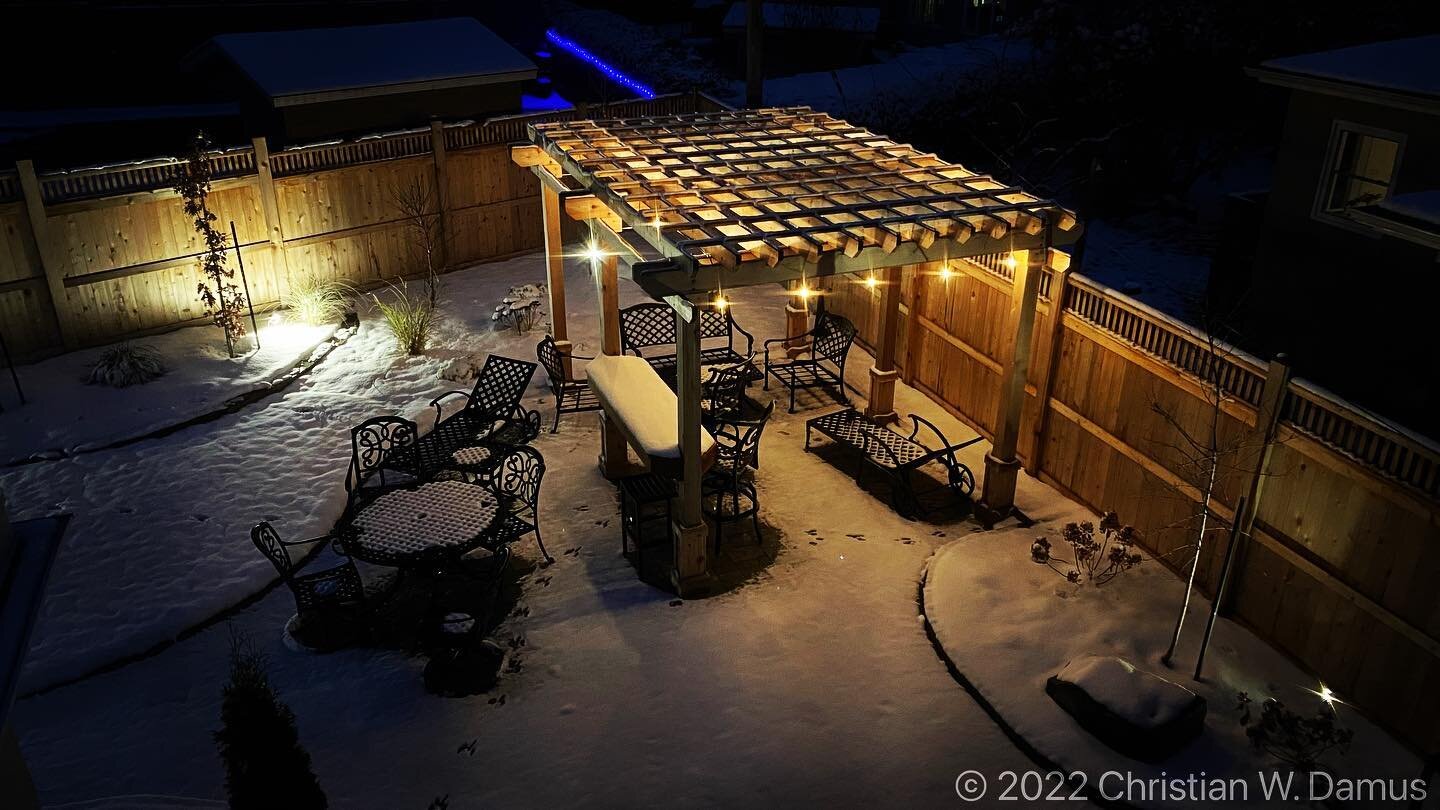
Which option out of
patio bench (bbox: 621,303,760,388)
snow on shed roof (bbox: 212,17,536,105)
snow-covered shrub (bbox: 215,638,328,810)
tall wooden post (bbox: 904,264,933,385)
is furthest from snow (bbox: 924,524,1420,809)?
snow on shed roof (bbox: 212,17,536,105)

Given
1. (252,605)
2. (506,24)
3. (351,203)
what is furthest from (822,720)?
(506,24)

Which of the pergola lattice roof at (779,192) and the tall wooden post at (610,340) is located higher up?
the pergola lattice roof at (779,192)

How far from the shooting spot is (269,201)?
1309 centimetres

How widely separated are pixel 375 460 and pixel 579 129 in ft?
13.4

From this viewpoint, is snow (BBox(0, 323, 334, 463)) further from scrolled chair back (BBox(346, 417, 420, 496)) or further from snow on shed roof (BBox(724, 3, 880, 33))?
snow on shed roof (BBox(724, 3, 880, 33))

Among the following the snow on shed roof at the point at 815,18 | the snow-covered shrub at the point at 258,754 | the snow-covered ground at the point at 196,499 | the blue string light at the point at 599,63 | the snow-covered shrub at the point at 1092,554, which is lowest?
the snow-covered ground at the point at 196,499

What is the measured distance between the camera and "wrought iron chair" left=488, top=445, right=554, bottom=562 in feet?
27.2

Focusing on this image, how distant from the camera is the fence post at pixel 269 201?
12.8 meters

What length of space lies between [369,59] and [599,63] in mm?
12539

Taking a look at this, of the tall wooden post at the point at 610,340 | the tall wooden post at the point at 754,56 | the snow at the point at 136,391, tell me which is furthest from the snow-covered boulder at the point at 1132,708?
the tall wooden post at the point at 754,56

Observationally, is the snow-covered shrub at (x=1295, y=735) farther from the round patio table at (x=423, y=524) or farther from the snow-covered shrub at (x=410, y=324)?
the snow-covered shrub at (x=410, y=324)

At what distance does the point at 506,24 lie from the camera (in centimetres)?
2488

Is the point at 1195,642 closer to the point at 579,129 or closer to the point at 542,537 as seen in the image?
the point at 542,537

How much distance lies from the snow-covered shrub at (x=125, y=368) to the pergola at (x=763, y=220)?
4.82 metres
